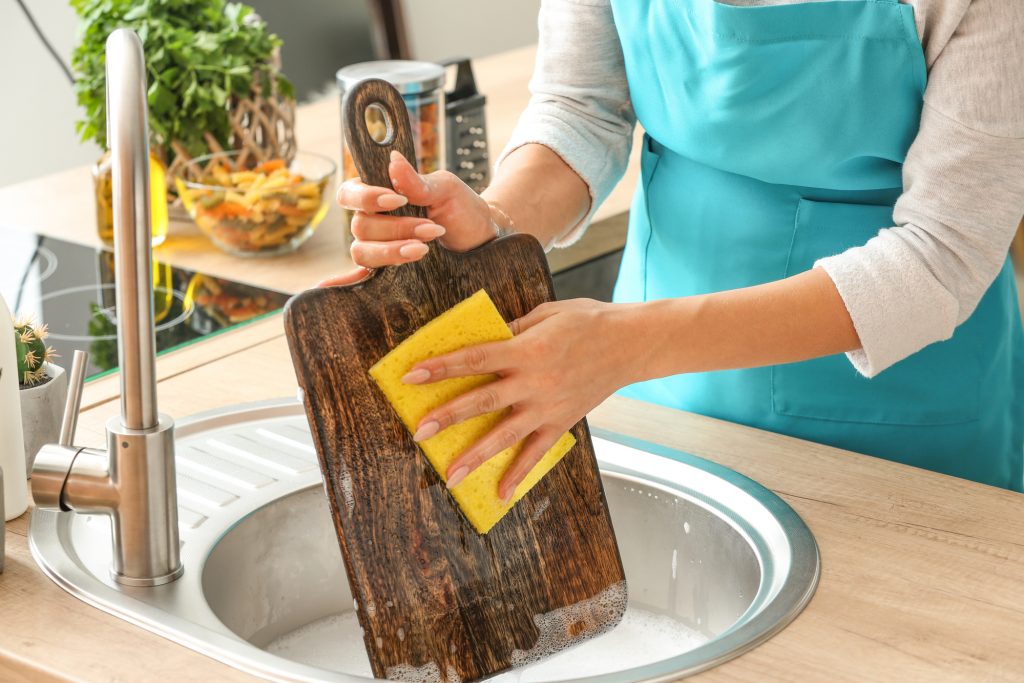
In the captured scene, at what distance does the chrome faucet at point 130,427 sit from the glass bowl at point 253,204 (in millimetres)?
706

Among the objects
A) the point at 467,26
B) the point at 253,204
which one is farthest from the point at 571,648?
the point at 467,26

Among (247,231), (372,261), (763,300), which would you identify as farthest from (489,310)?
(247,231)

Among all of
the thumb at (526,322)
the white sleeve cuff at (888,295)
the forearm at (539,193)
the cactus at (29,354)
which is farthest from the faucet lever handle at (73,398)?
the white sleeve cuff at (888,295)

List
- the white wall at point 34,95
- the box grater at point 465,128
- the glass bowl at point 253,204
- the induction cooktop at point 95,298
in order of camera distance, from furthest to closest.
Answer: the white wall at point 34,95 < the box grater at point 465,128 < the glass bowl at point 253,204 < the induction cooktop at point 95,298

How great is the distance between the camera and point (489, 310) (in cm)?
93

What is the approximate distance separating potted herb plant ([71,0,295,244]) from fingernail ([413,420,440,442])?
0.88m

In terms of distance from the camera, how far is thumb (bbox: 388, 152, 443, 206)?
894 millimetres

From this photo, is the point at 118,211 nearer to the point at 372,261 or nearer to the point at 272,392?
the point at 372,261

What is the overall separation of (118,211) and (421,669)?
1.25ft

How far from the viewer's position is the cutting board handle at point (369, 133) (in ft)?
2.86

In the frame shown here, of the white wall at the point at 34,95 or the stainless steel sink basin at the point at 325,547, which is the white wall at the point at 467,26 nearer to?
the white wall at the point at 34,95

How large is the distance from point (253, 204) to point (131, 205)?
81 centimetres

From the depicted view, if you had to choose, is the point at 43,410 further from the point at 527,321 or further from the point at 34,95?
the point at 34,95

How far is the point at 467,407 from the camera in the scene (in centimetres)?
88
